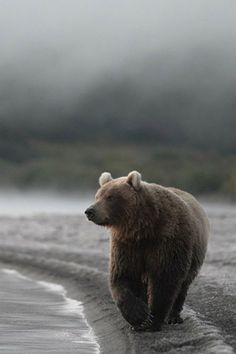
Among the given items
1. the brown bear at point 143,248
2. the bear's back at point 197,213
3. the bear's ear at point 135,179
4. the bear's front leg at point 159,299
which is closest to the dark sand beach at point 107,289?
the bear's front leg at point 159,299

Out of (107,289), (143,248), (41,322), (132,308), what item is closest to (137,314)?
(132,308)

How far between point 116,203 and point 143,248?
65 centimetres

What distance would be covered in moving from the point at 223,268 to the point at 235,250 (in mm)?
4935

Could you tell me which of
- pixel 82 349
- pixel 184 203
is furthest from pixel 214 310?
pixel 82 349

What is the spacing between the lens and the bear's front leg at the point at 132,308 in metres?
13.5

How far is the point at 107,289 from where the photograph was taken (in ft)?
61.7

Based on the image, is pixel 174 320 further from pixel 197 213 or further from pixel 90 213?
pixel 90 213

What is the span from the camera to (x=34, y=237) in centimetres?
3975

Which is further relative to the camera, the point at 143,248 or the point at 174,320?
the point at 174,320

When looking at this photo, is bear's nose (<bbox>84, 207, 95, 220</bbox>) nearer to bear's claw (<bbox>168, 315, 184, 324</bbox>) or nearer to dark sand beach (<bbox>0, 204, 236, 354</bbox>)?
dark sand beach (<bbox>0, 204, 236, 354</bbox>)

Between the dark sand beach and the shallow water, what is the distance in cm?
22

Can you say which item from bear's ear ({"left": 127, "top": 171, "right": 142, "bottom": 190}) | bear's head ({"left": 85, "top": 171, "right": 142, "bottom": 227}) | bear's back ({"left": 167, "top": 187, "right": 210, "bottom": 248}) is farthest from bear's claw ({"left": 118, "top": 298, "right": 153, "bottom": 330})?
bear's back ({"left": 167, "top": 187, "right": 210, "bottom": 248})

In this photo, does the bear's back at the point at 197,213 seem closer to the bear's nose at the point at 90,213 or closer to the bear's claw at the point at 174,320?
the bear's claw at the point at 174,320

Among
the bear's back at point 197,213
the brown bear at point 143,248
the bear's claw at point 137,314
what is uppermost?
the bear's back at point 197,213
